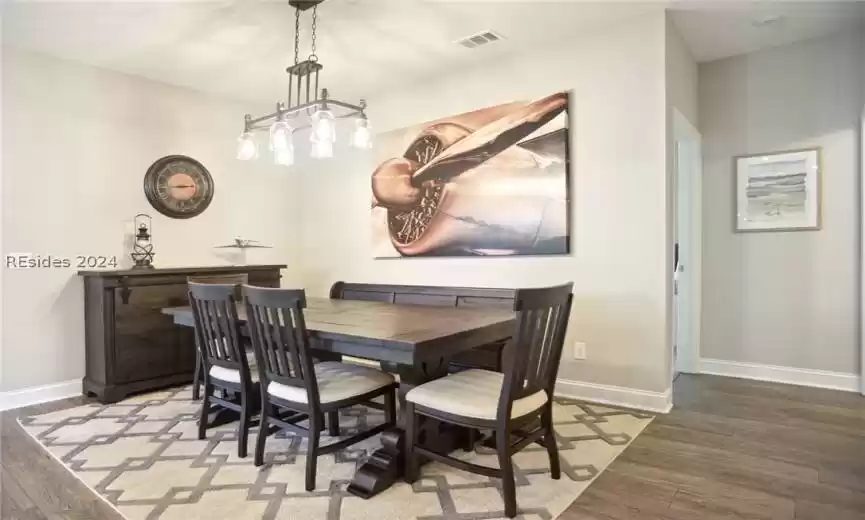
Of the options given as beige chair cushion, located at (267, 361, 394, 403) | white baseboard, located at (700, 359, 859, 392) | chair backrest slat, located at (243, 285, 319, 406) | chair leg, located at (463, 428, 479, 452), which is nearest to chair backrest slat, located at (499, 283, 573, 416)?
chair leg, located at (463, 428, 479, 452)

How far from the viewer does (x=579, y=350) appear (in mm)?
3473

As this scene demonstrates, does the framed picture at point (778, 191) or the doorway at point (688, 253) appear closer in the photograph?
the framed picture at point (778, 191)

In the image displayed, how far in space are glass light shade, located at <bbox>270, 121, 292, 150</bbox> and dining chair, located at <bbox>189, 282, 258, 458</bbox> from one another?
2.87ft

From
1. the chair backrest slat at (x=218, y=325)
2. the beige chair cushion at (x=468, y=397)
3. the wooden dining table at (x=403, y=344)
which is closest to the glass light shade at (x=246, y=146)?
the chair backrest slat at (x=218, y=325)

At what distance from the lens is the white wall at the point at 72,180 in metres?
3.40

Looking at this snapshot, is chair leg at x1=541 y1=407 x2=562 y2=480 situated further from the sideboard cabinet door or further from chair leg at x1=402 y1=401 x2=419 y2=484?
the sideboard cabinet door

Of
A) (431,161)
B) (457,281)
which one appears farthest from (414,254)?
(431,161)

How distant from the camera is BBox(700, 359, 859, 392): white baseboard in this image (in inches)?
138

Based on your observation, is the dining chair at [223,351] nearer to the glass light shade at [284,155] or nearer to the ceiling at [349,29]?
the glass light shade at [284,155]

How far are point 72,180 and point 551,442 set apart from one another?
3.80m

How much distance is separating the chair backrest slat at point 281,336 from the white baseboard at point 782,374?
3439 millimetres

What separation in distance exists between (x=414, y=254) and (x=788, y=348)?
9.89ft

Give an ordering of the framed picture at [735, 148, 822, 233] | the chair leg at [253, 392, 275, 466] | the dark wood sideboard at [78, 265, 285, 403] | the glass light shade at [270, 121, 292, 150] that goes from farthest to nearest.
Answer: the framed picture at [735, 148, 822, 233] < the dark wood sideboard at [78, 265, 285, 403] < the glass light shade at [270, 121, 292, 150] < the chair leg at [253, 392, 275, 466]

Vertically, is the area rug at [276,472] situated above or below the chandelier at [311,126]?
below
